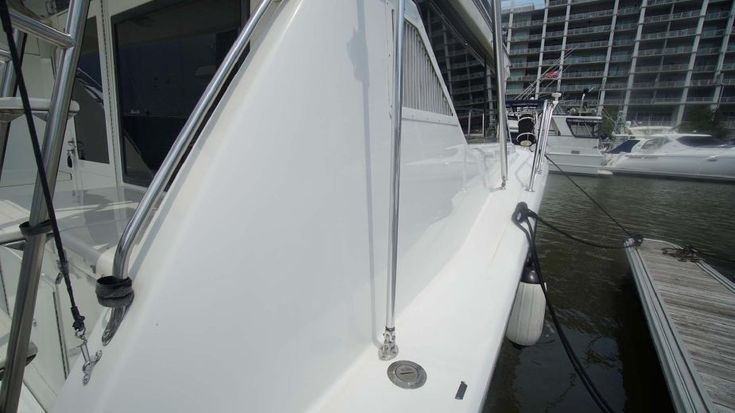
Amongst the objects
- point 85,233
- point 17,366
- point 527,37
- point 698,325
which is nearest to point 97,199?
point 85,233

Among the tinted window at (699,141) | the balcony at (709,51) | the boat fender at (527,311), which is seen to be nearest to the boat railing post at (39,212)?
the boat fender at (527,311)

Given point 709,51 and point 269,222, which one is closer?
point 269,222

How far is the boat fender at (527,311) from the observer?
2314 millimetres

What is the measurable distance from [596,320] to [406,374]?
13.8 ft

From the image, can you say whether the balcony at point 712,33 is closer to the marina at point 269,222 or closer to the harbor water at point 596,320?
the harbor water at point 596,320

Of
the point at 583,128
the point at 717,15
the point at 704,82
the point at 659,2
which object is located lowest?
the point at 583,128

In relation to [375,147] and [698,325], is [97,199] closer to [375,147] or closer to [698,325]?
[375,147]

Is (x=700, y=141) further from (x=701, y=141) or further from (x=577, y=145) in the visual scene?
(x=577, y=145)

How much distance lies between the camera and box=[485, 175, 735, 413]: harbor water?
10.2ft

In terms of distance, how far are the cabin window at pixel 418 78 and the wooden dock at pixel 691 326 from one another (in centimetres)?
262

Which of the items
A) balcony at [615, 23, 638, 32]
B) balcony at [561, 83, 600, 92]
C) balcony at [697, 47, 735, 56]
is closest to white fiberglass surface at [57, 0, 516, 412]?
balcony at [561, 83, 600, 92]

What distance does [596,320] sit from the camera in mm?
4305

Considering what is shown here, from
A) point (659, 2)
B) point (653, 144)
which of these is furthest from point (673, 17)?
point (653, 144)

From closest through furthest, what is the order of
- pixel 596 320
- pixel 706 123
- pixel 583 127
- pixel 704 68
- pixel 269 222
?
pixel 269 222, pixel 596 320, pixel 583 127, pixel 706 123, pixel 704 68
